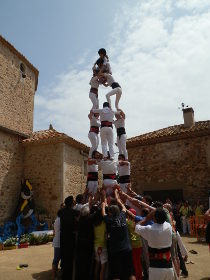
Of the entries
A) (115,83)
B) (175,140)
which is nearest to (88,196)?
(115,83)

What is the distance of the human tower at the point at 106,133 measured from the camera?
6.35m

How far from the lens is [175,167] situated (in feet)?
49.1

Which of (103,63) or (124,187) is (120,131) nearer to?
(124,187)

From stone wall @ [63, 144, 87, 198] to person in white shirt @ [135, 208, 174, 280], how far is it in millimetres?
9678

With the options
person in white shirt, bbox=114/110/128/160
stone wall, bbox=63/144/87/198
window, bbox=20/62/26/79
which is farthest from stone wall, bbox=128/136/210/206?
person in white shirt, bbox=114/110/128/160

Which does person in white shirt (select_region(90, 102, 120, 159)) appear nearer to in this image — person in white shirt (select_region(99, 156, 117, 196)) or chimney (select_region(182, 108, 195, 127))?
person in white shirt (select_region(99, 156, 117, 196))

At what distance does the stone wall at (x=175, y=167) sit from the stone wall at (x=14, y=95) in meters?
7.21

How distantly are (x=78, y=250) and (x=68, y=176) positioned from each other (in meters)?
9.02

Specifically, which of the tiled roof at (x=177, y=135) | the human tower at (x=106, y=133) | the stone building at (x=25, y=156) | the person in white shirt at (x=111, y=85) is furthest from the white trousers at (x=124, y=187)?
the tiled roof at (x=177, y=135)

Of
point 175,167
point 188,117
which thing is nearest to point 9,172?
point 175,167

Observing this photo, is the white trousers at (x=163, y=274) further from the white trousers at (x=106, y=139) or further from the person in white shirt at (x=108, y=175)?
the white trousers at (x=106, y=139)

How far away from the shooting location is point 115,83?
731 centimetres

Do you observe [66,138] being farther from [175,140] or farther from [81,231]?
[81,231]

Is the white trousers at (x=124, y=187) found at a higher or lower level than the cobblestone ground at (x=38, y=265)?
higher
